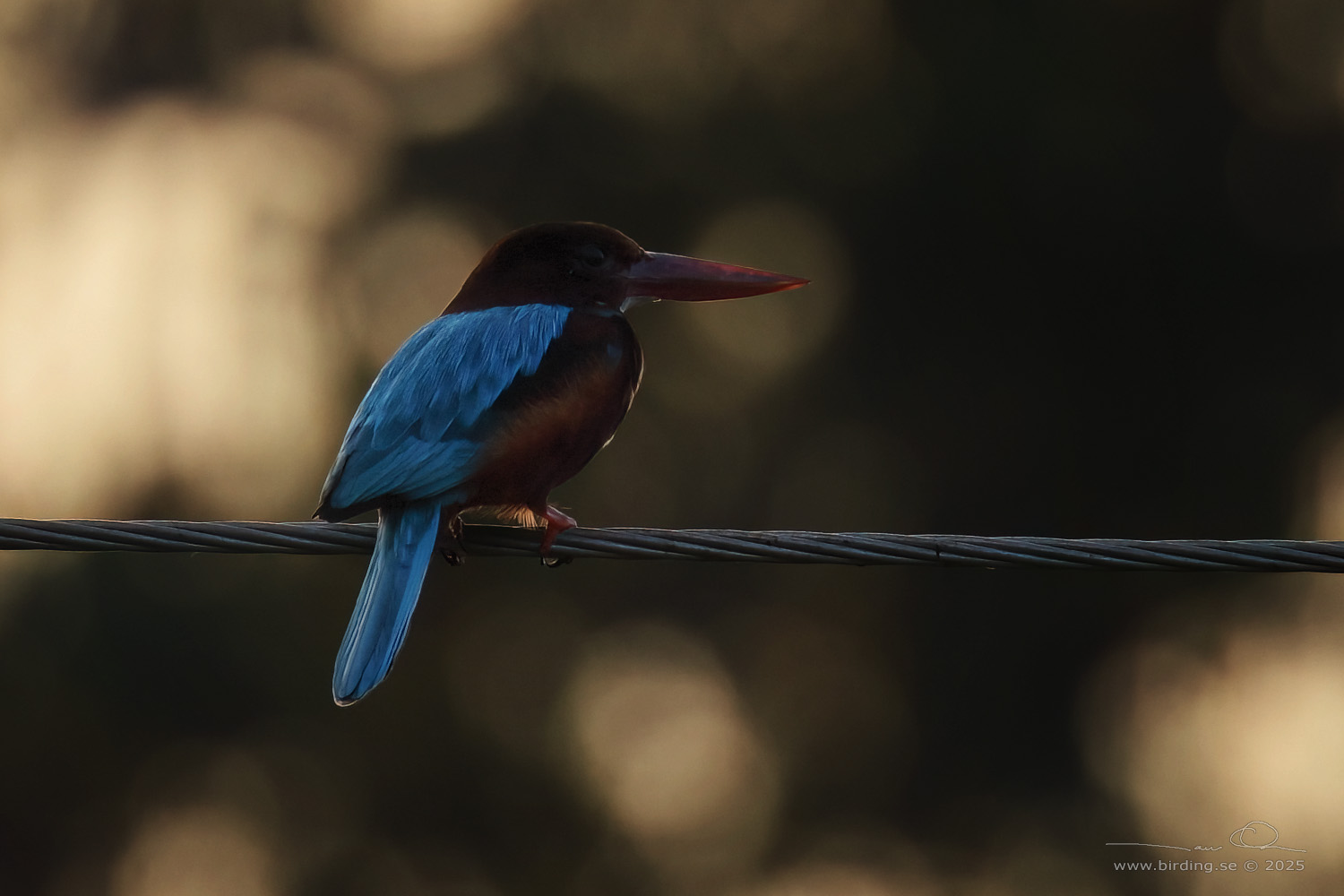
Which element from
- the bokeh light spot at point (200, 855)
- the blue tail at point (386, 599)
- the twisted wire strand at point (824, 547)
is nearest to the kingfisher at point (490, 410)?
the blue tail at point (386, 599)

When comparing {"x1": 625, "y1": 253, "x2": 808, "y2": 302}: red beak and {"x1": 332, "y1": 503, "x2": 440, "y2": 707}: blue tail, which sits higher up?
{"x1": 625, "y1": 253, "x2": 808, "y2": 302}: red beak

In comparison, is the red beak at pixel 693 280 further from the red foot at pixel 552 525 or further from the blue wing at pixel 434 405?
the red foot at pixel 552 525

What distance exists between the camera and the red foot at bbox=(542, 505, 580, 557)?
2693 mm

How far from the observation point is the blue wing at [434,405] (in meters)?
2.90

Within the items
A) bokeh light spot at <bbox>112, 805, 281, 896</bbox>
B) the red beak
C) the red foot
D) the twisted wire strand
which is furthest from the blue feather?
bokeh light spot at <bbox>112, 805, 281, 896</bbox>

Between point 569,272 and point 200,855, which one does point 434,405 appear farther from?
point 200,855

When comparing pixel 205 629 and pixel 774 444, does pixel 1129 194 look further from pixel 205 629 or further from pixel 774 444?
pixel 205 629

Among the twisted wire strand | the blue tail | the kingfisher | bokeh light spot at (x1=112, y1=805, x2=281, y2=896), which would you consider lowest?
bokeh light spot at (x1=112, y1=805, x2=281, y2=896)

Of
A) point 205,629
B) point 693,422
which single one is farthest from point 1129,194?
point 205,629

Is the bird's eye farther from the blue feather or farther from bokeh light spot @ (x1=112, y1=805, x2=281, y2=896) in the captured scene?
bokeh light spot @ (x1=112, y1=805, x2=281, y2=896)

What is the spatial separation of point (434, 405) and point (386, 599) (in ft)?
1.72

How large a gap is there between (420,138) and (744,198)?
2.40m

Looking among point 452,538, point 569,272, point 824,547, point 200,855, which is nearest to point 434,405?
point 452,538

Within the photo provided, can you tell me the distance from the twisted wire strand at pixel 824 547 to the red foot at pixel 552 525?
34cm
